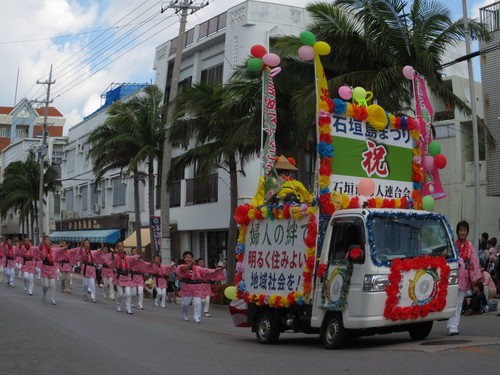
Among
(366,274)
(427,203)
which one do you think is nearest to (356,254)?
(366,274)

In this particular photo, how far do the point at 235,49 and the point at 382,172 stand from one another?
23005 millimetres

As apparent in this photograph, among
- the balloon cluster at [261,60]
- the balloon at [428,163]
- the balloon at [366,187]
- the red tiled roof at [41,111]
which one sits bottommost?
the balloon at [366,187]

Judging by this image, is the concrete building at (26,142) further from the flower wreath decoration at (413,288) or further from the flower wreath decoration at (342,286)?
the flower wreath decoration at (413,288)

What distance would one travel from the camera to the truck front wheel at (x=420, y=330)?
11977 millimetres

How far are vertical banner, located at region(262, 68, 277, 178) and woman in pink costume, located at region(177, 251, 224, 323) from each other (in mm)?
5960

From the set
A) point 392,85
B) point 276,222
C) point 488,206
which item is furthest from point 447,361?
point 488,206

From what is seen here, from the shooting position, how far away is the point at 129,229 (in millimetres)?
47938

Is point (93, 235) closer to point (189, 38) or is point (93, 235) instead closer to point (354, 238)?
point (189, 38)

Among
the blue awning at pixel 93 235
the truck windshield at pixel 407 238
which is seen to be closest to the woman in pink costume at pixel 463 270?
the truck windshield at pixel 407 238

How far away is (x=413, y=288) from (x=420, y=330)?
4.11 ft

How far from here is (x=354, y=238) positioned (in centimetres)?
1132

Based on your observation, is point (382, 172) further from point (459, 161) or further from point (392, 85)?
point (459, 161)

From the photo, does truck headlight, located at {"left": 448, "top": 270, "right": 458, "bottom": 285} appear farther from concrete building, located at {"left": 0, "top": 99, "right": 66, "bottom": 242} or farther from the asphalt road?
concrete building, located at {"left": 0, "top": 99, "right": 66, "bottom": 242}

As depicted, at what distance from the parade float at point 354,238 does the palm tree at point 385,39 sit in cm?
709
